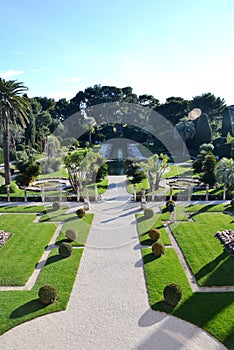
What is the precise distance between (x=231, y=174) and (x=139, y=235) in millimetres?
10166

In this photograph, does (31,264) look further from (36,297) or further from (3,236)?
(3,236)

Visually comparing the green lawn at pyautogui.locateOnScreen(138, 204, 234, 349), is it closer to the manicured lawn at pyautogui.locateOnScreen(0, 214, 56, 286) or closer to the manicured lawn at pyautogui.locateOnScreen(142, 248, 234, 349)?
the manicured lawn at pyautogui.locateOnScreen(142, 248, 234, 349)

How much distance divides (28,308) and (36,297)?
69 centimetres

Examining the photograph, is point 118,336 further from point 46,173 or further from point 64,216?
point 46,173

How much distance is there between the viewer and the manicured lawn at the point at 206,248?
12.7 metres

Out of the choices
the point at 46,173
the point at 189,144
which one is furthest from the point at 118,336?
the point at 189,144

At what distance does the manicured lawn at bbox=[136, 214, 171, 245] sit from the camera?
16.4 metres

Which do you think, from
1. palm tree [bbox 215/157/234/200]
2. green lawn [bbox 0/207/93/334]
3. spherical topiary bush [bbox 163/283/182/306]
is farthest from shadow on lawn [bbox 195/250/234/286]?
palm tree [bbox 215/157/234/200]

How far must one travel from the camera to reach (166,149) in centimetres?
5362

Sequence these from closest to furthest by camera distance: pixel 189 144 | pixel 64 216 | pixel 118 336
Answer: pixel 118 336 < pixel 64 216 < pixel 189 144

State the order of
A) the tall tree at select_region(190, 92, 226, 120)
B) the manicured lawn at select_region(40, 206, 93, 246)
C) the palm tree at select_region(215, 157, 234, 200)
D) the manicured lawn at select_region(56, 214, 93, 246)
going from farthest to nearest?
the tall tree at select_region(190, 92, 226, 120)
the palm tree at select_region(215, 157, 234, 200)
the manicured lawn at select_region(40, 206, 93, 246)
the manicured lawn at select_region(56, 214, 93, 246)

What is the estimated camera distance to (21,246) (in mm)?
15898

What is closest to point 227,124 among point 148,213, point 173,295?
point 148,213

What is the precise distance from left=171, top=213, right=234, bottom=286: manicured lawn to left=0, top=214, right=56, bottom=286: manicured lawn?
7.48 m
